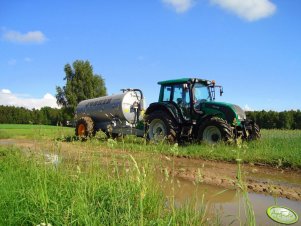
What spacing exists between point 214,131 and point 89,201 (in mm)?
8193

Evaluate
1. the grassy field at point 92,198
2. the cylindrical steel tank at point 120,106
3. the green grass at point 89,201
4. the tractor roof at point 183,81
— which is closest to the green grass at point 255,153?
the tractor roof at point 183,81

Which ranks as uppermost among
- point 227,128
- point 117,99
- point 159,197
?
point 117,99

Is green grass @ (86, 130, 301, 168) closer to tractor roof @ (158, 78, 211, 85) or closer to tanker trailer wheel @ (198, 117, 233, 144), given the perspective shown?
tanker trailer wheel @ (198, 117, 233, 144)

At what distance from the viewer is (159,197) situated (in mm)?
4082

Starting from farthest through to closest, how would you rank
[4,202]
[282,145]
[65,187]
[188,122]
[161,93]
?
[161,93] < [188,122] < [282,145] < [65,187] < [4,202]

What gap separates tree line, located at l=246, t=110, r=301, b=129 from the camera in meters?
34.9

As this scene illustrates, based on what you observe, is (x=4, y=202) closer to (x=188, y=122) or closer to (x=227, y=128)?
(x=227, y=128)

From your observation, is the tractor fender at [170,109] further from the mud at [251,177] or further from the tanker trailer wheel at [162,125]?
the mud at [251,177]

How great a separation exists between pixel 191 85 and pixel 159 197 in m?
8.73

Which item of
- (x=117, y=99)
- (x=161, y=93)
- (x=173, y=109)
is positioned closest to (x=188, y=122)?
(x=173, y=109)

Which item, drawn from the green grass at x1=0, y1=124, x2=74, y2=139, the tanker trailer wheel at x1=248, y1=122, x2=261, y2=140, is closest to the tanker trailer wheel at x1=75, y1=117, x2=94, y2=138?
the green grass at x1=0, y1=124, x2=74, y2=139

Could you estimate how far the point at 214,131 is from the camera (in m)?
11.6

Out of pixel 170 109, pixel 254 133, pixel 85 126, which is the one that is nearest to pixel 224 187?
pixel 254 133

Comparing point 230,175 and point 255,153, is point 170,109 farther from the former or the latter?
point 230,175
